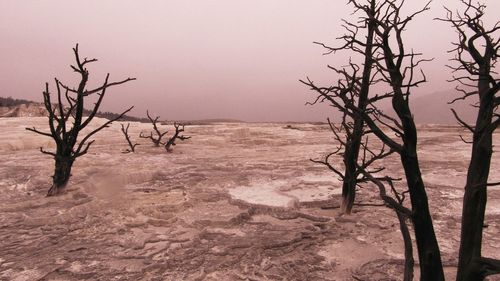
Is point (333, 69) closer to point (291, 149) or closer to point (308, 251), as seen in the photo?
point (308, 251)

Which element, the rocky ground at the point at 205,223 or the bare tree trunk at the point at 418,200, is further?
the rocky ground at the point at 205,223

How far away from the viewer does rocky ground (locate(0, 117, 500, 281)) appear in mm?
4770

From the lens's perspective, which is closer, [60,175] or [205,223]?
[205,223]

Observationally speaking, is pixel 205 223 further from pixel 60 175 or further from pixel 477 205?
pixel 477 205

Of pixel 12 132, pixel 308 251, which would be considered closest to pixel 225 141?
pixel 12 132

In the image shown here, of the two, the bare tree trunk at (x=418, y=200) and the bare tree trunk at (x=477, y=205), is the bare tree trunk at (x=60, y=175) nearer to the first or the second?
the bare tree trunk at (x=418, y=200)

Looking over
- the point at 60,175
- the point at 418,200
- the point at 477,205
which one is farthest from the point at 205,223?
the point at 477,205

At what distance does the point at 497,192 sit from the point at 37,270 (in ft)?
26.3

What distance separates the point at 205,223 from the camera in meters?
6.32

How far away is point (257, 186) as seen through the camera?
8727 millimetres

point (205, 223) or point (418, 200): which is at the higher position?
point (418, 200)

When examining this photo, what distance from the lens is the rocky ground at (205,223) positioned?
4.77 meters

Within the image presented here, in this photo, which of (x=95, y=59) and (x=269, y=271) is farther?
(x=95, y=59)

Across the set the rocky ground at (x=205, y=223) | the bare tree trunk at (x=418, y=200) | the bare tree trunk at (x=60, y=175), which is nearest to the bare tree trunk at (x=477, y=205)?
the bare tree trunk at (x=418, y=200)
